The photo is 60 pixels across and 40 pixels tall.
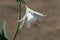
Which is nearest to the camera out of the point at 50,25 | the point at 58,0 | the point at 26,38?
the point at 26,38

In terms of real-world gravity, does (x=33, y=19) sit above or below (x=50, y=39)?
above

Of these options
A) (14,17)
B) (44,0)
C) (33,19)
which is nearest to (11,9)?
(14,17)

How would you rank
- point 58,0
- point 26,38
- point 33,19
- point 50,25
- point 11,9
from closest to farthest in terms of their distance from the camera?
point 33,19
point 26,38
point 50,25
point 11,9
point 58,0

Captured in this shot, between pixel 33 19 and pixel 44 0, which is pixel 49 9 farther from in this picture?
pixel 33 19

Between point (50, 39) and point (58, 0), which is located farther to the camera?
point (58, 0)

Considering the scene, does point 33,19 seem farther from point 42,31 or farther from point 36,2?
point 36,2

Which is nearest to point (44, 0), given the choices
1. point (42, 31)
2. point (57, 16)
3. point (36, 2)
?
point (36, 2)
